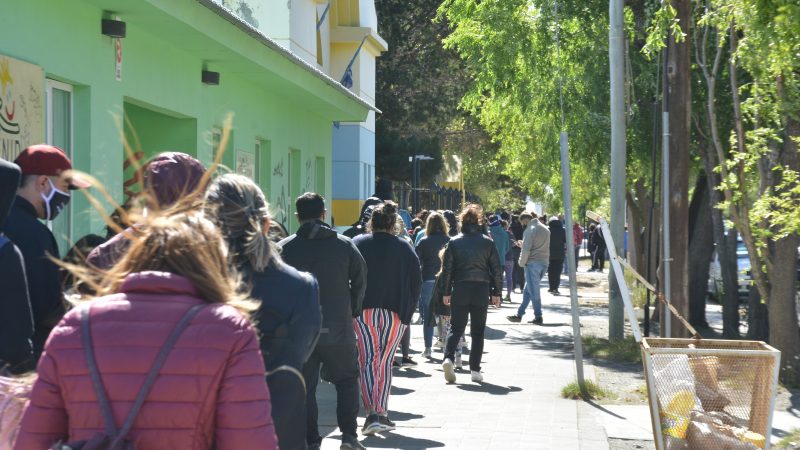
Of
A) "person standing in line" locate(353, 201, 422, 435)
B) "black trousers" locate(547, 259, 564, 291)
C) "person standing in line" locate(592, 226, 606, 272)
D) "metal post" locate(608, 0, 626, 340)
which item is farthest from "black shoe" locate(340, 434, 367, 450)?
"person standing in line" locate(592, 226, 606, 272)

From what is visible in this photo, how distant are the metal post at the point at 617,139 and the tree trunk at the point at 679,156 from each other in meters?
2.51

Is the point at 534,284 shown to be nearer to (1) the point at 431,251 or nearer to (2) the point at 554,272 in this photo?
(1) the point at 431,251

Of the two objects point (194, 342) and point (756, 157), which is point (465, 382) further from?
point (194, 342)

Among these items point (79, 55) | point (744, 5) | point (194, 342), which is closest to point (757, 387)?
point (744, 5)

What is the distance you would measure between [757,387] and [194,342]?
15.2ft

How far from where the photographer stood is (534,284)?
1936cm

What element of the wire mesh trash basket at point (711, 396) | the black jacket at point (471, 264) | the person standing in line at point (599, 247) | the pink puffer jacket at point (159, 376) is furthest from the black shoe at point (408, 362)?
the person standing in line at point (599, 247)

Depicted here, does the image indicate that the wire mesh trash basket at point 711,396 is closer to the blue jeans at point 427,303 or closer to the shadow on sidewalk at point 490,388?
the shadow on sidewalk at point 490,388

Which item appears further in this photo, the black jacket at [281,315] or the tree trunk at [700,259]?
the tree trunk at [700,259]

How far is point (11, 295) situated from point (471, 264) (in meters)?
7.77

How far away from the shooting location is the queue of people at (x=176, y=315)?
2.81 meters

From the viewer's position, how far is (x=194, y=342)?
282 centimetres

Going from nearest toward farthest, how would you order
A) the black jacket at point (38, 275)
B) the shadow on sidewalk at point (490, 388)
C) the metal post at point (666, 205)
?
the black jacket at point (38, 275)
the shadow on sidewalk at point (490, 388)
the metal post at point (666, 205)

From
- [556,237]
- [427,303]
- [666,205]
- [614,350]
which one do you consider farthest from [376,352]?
[556,237]
